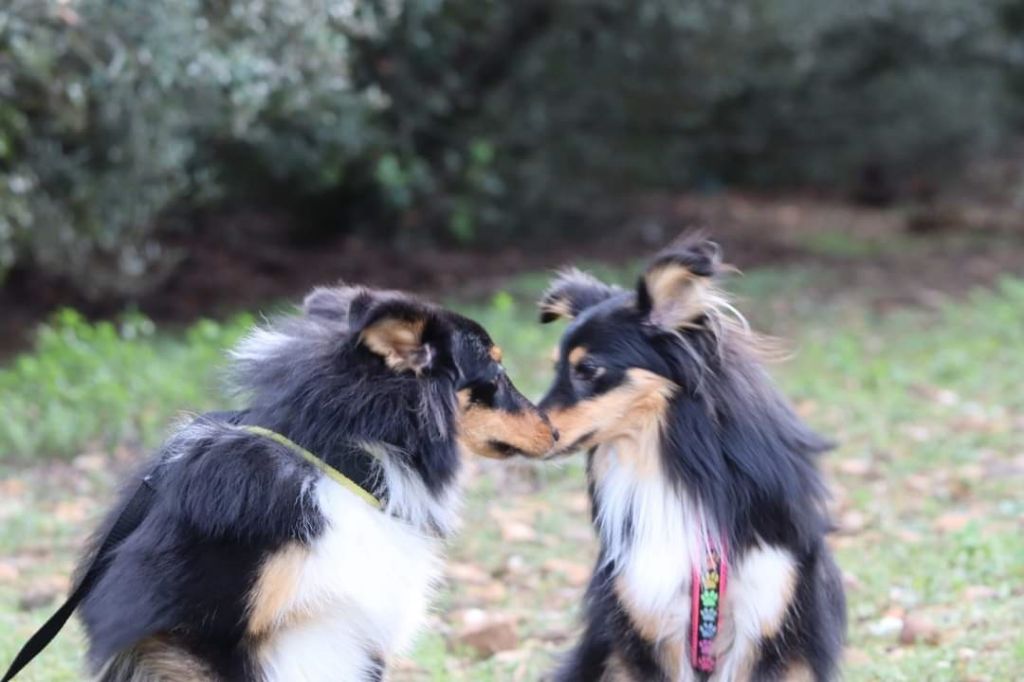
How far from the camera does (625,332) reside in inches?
155

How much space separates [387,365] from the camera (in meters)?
3.49

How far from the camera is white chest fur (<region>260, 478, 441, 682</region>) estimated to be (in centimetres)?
341

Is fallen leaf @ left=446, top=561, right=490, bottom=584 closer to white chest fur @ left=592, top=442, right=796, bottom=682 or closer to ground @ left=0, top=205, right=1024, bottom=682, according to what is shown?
ground @ left=0, top=205, right=1024, bottom=682

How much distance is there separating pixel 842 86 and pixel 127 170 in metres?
10.2

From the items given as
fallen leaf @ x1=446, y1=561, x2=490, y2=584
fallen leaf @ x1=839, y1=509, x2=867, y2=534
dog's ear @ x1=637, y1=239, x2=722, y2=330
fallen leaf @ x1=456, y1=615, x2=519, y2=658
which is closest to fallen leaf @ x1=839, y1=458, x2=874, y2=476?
fallen leaf @ x1=839, y1=509, x2=867, y2=534

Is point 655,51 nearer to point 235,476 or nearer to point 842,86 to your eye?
point 842,86

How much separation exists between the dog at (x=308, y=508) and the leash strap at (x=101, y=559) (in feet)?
0.14

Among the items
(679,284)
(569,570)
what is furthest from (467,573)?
(679,284)

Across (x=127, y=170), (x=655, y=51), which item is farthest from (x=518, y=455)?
(x=655, y=51)

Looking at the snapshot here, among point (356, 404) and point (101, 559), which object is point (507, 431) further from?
point (101, 559)

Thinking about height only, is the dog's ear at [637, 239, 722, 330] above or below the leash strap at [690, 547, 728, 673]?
above

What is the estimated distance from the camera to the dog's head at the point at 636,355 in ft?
12.5

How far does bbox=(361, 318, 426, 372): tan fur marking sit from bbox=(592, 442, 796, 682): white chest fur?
844mm

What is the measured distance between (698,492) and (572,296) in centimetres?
82
